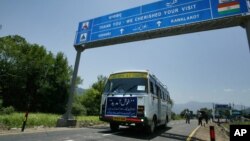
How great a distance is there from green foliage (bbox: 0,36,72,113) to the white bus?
30.3 metres

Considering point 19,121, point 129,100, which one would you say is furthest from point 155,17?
point 19,121

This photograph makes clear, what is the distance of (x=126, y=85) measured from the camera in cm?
1102

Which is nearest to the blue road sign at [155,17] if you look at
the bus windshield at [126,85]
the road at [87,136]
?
the bus windshield at [126,85]

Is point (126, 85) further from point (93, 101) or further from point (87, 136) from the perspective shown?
point (93, 101)

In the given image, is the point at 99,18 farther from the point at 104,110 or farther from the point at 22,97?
the point at 22,97

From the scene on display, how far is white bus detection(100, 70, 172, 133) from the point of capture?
33.8ft

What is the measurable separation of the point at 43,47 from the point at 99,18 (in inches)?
1341

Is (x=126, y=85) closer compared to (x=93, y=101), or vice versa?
(x=126, y=85)

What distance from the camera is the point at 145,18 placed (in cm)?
1523

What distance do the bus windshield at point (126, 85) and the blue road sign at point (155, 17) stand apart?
509 centimetres

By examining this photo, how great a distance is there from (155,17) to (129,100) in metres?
6.82

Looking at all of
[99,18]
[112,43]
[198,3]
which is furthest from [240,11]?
[99,18]

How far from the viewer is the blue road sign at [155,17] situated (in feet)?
41.3

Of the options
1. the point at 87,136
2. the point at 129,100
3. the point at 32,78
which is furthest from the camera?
the point at 32,78
